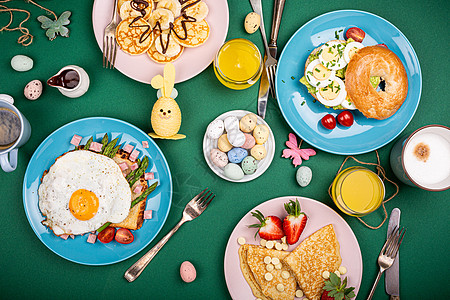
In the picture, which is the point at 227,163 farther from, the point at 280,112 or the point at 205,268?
the point at 205,268

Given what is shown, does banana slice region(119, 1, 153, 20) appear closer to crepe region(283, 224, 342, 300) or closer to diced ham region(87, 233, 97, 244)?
diced ham region(87, 233, 97, 244)

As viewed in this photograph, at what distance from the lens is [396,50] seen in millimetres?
1941

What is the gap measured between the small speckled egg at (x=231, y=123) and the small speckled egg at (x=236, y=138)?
1.1 inches

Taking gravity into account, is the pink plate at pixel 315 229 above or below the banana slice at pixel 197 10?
below

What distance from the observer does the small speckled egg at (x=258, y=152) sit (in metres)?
1.85

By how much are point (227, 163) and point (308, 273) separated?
806 millimetres

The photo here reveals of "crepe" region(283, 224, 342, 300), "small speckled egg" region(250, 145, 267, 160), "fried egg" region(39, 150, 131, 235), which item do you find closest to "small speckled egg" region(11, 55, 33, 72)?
"fried egg" region(39, 150, 131, 235)

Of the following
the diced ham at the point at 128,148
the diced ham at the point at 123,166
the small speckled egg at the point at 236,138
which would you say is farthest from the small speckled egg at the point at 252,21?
the diced ham at the point at 123,166

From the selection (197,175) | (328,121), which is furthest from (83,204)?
(328,121)

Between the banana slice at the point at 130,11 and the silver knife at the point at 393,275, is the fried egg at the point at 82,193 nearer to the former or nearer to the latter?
the banana slice at the point at 130,11

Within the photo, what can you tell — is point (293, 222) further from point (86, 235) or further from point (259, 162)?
point (86, 235)

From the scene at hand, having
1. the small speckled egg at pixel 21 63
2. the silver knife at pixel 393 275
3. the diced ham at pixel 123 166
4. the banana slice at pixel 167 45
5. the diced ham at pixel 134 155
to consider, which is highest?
the banana slice at pixel 167 45

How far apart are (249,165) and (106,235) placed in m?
0.95

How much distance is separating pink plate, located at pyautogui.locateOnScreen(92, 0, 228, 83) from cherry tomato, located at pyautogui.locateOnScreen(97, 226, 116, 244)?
920 mm
